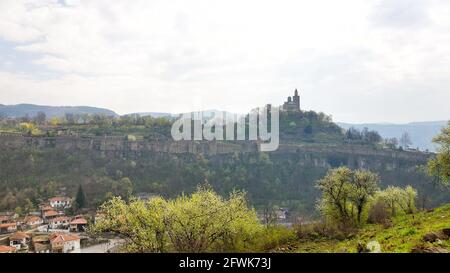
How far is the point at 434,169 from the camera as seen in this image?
16578mm

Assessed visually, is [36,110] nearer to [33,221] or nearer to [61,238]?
[33,221]

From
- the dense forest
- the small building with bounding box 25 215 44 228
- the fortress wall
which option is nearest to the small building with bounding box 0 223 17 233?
the small building with bounding box 25 215 44 228

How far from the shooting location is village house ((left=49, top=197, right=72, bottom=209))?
42219 millimetres

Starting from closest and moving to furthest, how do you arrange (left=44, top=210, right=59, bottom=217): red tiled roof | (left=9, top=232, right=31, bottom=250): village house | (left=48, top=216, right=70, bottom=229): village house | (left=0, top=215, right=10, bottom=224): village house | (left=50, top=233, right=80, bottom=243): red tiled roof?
(left=50, top=233, right=80, bottom=243): red tiled roof, (left=9, top=232, right=31, bottom=250): village house, (left=0, top=215, right=10, bottom=224): village house, (left=48, top=216, right=70, bottom=229): village house, (left=44, top=210, right=59, bottom=217): red tiled roof

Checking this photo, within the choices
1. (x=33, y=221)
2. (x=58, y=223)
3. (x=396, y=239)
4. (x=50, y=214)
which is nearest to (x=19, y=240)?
(x=58, y=223)

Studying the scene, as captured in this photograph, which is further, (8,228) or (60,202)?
(60,202)

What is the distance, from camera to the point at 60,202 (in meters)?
43.4

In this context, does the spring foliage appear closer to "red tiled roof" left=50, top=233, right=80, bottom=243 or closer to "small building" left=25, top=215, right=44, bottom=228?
"red tiled roof" left=50, top=233, right=80, bottom=243

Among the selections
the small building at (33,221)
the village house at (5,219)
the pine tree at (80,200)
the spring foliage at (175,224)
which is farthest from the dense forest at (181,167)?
the spring foliage at (175,224)
